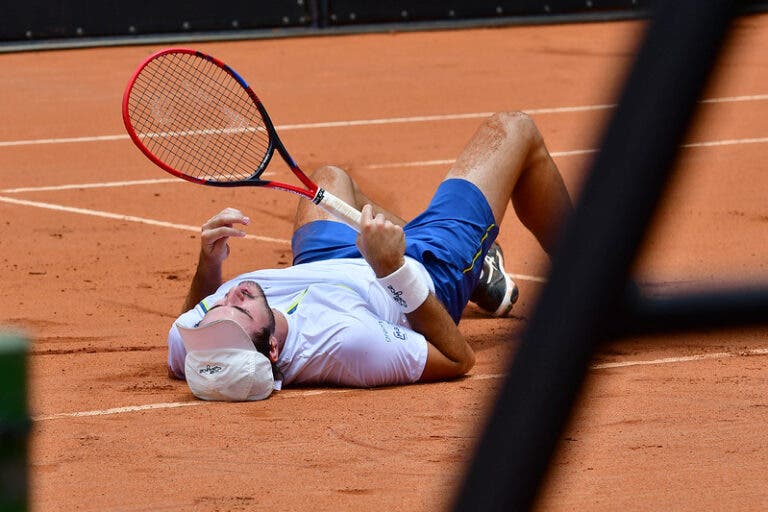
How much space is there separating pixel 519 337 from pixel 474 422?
3103mm

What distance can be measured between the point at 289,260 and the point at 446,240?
1727 mm

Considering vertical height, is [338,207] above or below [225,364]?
above

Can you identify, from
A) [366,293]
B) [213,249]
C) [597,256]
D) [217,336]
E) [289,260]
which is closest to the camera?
[597,256]

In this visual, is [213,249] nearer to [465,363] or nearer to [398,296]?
[398,296]

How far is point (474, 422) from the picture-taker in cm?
401

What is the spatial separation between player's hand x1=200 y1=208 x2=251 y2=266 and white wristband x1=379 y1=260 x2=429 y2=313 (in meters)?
0.59

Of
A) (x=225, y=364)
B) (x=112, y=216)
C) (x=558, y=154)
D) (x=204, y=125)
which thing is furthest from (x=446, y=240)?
(x=558, y=154)

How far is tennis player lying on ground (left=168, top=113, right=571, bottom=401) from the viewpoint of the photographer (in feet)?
13.9

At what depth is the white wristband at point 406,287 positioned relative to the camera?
4211 millimetres

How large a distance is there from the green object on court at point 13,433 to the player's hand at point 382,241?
315cm

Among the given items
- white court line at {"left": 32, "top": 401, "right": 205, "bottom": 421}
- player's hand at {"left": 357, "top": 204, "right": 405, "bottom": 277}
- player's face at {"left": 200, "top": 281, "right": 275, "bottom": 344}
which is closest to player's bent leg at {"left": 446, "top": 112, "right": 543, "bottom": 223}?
player's hand at {"left": 357, "top": 204, "right": 405, "bottom": 277}

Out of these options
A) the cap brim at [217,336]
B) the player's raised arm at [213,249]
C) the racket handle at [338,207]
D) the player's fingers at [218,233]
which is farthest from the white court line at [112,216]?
the cap brim at [217,336]

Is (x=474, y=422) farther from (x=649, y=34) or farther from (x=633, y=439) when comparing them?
(x=649, y=34)

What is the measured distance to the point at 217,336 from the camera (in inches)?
163
